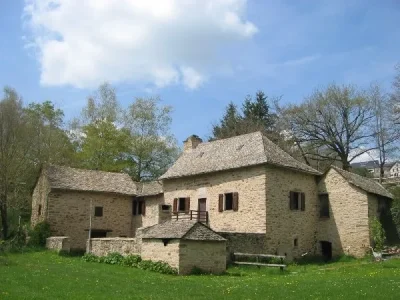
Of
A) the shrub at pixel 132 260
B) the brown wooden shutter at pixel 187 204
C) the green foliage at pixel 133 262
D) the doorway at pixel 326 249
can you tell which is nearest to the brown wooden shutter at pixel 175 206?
the brown wooden shutter at pixel 187 204

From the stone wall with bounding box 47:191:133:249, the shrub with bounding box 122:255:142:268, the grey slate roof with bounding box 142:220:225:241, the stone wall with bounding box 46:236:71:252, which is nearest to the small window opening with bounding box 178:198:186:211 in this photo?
the stone wall with bounding box 47:191:133:249

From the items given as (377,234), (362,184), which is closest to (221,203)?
(362,184)

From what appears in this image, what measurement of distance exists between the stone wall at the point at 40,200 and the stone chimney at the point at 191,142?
1075 cm

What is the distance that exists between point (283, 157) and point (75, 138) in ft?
77.7

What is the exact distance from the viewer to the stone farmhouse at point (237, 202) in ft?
89.4

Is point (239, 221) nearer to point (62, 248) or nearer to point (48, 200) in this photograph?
point (62, 248)

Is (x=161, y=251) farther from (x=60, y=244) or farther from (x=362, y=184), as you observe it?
Answer: (x=362, y=184)

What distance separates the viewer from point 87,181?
34.1 meters

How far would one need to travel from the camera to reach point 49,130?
3988 cm

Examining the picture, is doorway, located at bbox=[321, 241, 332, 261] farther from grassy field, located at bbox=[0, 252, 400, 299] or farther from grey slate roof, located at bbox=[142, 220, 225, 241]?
grey slate roof, located at bbox=[142, 220, 225, 241]

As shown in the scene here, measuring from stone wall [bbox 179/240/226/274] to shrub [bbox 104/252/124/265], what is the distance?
4.00 m

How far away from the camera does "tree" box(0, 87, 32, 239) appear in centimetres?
3016

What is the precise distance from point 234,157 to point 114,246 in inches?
383

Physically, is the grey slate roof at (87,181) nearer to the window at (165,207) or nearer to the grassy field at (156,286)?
the window at (165,207)
